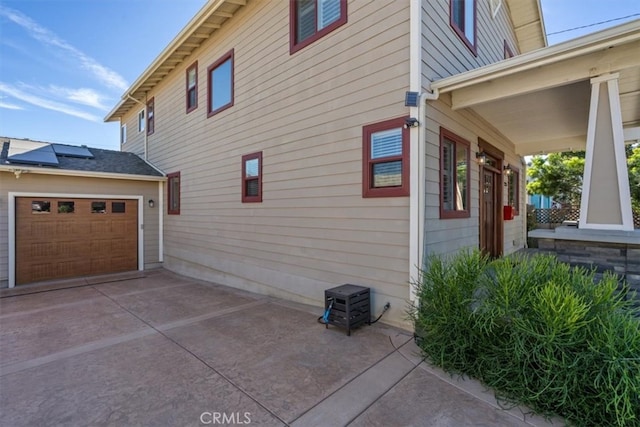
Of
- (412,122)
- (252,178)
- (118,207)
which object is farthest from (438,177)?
(118,207)

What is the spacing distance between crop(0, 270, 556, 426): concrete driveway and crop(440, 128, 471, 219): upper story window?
202cm

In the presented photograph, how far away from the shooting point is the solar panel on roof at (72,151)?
902cm

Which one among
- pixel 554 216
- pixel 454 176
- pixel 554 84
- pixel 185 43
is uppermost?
pixel 185 43

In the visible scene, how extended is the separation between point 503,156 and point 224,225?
6.75 m

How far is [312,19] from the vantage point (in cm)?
508

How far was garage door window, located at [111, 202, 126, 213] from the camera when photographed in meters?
8.90

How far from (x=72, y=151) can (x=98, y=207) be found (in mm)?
2328

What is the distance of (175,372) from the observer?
295cm

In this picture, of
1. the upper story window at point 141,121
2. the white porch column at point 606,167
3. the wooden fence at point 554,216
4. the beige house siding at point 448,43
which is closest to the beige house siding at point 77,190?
the upper story window at point 141,121

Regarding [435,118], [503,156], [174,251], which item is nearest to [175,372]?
[435,118]

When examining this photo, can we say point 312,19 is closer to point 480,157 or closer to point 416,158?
point 416,158

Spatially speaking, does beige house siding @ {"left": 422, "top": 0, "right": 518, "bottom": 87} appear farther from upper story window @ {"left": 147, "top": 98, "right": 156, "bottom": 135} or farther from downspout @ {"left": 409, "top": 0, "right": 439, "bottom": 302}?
upper story window @ {"left": 147, "top": 98, "right": 156, "bottom": 135}

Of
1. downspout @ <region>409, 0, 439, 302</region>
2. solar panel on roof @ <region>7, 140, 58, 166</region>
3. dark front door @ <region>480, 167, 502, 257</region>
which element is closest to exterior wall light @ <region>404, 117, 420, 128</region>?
downspout @ <region>409, 0, 439, 302</region>

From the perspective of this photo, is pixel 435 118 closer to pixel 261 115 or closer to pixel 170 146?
pixel 261 115
